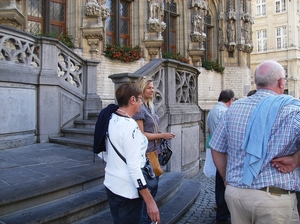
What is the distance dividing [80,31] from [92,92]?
4700 mm

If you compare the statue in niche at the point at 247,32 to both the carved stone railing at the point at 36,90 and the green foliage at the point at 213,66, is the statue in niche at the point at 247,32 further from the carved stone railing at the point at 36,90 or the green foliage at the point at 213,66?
the carved stone railing at the point at 36,90

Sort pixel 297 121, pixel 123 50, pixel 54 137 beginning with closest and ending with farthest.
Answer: pixel 297 121, pixel 54 137, pixel 123 50

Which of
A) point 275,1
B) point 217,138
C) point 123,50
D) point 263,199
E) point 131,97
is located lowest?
point 263,199

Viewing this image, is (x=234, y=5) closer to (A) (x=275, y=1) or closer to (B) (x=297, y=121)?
(B) (x=297, y=121)

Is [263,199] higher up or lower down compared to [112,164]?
lower down

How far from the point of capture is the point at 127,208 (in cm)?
234

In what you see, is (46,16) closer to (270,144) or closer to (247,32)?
(270,144)

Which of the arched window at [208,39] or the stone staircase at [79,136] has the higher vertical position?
the arched window at [208,39]

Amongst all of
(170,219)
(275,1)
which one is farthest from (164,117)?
(275,1)

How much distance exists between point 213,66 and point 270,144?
58.5 ft

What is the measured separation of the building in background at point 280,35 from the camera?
3797cm

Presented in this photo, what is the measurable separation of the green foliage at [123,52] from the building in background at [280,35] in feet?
96.9

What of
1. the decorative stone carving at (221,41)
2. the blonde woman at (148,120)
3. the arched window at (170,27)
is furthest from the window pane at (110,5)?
the blonde woman at (148,120)

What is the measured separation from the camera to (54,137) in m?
7.41
